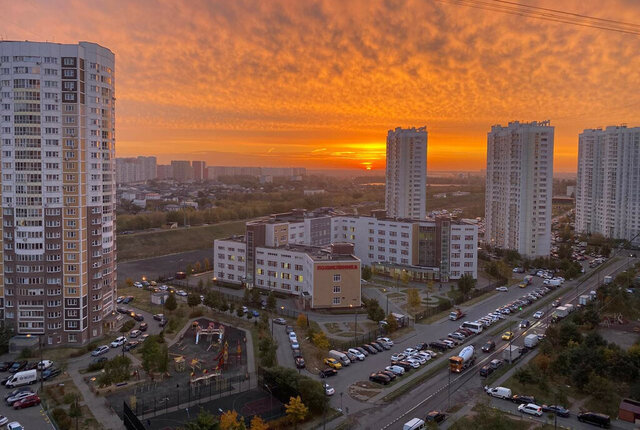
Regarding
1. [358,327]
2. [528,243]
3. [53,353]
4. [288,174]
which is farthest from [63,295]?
[288,174]

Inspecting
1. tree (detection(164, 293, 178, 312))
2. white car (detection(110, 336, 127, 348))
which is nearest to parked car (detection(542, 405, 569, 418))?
white car (detection(110, 336, 127, 348))

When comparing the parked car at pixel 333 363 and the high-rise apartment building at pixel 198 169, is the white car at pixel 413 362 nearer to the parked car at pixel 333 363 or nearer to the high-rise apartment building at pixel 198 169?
the parked car at pixel 333 363

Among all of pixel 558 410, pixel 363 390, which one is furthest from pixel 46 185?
pixel 558 410

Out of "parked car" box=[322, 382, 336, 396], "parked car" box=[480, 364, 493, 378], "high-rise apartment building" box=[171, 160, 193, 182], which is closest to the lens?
"parked car" box=[322, 382, 336, 396]

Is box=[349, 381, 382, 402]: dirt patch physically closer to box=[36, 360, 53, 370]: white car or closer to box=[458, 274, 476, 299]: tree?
box=[36, 360, 53, 370]: white car

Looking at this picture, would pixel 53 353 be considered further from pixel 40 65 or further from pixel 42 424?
pixel 40 65

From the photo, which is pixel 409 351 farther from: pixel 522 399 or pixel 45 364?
pixel 45 364

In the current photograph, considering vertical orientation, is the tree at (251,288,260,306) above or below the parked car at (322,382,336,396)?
above

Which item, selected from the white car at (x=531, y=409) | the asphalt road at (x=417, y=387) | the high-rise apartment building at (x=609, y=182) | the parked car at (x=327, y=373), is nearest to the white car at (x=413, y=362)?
the asphalt road at (x=417, y=387)
